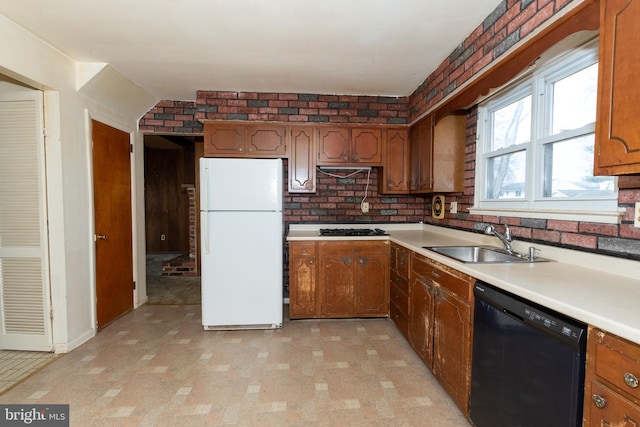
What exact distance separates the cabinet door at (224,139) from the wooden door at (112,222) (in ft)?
3.01

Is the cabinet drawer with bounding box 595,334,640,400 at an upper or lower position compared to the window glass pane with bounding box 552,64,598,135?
lower

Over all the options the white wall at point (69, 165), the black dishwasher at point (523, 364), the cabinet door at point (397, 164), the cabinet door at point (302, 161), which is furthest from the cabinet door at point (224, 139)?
the black dishwasher at point (523, 364)

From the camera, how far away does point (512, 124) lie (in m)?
2.23

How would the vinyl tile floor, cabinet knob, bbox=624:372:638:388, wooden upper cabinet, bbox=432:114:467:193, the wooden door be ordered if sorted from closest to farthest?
cabinet knob, bbox=624:372:638:388, the vinyl tile floor, wooden upper cabinet, bbox=432:114:467:193, the wooden door

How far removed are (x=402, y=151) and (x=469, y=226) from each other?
1.16m

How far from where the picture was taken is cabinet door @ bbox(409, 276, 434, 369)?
206cm

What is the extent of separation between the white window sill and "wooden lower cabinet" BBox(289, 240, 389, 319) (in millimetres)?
1124

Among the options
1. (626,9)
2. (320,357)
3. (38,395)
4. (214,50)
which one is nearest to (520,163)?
(626,9)

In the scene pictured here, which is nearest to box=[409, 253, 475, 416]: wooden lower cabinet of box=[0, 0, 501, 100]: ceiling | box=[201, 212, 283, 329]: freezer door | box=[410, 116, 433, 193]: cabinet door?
box=[410, 116, 433, 193]: cabinet door

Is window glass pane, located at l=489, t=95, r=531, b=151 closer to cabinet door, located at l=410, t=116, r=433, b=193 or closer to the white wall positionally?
cabinet door, located at l=410, t=116, r=433, b=193

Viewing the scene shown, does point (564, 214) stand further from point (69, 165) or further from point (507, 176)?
point (69, 165)

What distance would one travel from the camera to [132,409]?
1777mm

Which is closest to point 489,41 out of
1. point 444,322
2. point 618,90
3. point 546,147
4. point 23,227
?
point 546,147

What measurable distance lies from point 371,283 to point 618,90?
92.9 inches
